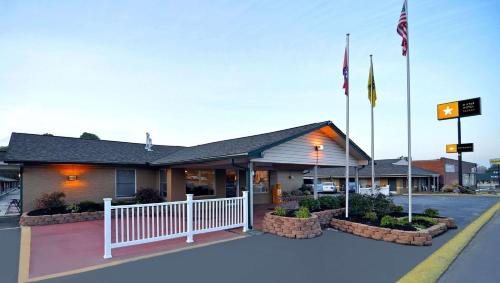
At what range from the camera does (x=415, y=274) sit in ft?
17.7

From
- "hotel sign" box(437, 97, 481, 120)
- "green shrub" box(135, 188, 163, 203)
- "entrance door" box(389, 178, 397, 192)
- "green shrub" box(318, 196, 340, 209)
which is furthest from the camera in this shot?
"entrance door" box(389, 178, 397, 192)

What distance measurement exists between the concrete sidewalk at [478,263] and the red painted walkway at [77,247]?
5499mm

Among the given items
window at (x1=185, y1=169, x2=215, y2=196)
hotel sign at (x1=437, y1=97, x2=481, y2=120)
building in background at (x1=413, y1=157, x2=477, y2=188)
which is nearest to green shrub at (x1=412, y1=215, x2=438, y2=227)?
window at (x1=185, y1=169, x2=215, y2=196)

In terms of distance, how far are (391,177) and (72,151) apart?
1285 inches

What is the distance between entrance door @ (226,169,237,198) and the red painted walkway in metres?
7.62

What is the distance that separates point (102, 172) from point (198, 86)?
7171mm

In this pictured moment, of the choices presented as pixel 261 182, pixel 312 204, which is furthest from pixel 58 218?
pixel 261 182

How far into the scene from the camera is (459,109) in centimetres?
3058

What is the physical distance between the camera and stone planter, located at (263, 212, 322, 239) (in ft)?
27.7

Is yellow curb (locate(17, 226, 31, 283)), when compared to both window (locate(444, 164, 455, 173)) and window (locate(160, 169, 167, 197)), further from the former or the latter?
window (locate(444, 164, 455, 173))

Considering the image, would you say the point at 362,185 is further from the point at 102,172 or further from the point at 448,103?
the point at 102,172

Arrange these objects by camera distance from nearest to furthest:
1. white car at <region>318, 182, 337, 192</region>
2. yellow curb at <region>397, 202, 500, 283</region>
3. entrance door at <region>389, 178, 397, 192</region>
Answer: yellow curb at <region>397, 202, 500, 283</region>, white car at <region>318, 182, 337, 192</region>, entrance door at <region>389, 178, 397, 192</region>

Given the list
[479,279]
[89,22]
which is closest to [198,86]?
[89,22]

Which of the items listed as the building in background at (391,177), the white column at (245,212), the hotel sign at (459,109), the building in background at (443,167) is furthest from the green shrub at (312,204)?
the building in background at (443,167)
